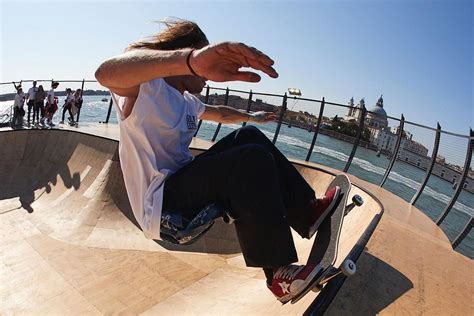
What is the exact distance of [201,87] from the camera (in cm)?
240

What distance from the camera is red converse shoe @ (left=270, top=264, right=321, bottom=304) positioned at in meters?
1.92

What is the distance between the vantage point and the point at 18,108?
12234mm

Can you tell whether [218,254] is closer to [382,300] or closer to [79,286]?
[79,286]

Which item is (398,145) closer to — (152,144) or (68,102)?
(152,144)

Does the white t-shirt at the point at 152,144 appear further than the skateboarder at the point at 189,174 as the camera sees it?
Yes

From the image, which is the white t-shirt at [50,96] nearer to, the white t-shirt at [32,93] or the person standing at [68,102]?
the white t-shirt at [32,93]

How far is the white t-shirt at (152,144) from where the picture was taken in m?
2.09

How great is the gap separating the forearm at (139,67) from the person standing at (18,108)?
12475mm

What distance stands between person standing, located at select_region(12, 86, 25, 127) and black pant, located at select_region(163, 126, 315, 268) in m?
12.5

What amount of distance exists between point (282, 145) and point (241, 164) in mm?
8798

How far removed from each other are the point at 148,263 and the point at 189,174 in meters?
3.67

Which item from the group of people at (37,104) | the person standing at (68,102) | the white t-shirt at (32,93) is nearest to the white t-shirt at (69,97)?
the person standing at (68,102)

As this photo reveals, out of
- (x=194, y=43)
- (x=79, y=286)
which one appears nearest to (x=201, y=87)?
(x=194, y=43)

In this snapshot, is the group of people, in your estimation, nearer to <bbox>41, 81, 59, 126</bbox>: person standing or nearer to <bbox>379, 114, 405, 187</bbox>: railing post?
<bbox>41, 81, 59, 126</bbox>: person standing
